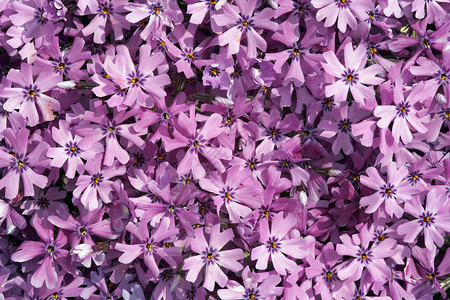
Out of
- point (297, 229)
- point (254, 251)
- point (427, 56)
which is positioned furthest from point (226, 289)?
point (427, 56)

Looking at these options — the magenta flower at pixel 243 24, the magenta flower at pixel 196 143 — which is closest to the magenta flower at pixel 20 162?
the magenta flower at pixel 196 143

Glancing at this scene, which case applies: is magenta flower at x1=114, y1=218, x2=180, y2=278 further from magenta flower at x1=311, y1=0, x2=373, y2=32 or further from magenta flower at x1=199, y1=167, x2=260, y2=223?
magenta flower at x1=311, y1=0, x2=373, y2=32

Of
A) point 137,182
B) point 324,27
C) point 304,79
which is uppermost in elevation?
point 324,27

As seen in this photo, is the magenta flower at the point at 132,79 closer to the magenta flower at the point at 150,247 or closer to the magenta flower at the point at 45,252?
the magenta flower at the point at 150,247

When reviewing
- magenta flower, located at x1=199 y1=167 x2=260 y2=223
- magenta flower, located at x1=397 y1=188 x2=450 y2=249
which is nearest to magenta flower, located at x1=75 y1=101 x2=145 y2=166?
magenta flower, located at x1=199 y1=167 x2=260 y2=223

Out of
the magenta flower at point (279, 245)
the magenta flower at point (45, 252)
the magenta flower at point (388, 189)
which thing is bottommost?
the magenta flower at point (45, 252)

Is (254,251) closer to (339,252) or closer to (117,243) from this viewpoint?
(339,252)
